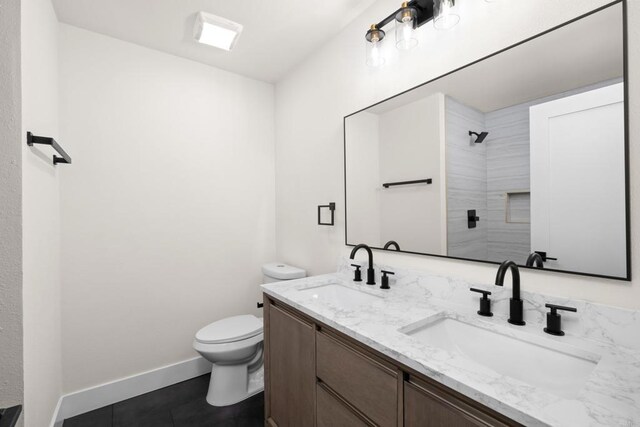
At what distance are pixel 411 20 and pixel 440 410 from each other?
157 centimetres

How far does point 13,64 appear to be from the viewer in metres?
1.04

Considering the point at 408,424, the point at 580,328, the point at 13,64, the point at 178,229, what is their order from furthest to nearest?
the point at 178,229 → the point at 13,64 → the point at 580,328 → the point at 408,424

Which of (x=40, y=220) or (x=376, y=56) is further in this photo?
(x=376, y=56)

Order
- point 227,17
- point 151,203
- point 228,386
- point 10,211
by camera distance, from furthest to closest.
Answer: point 151,203 < point 228,386 < point 227,17 < point 10,211

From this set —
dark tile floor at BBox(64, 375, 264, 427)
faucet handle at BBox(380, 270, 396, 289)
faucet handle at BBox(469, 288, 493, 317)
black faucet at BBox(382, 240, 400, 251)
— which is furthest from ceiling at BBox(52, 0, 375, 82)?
dark tile floor at BBox(64, 375, 264, 427)

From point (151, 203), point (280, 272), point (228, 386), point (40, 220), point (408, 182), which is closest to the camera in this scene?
point (40, 220)

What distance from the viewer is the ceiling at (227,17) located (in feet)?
5.51

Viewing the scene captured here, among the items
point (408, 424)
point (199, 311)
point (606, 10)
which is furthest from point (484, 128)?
point (199, 311)

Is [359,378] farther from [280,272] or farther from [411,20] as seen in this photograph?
[411,20]

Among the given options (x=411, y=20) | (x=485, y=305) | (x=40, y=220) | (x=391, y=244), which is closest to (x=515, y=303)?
(x=485, y=305)

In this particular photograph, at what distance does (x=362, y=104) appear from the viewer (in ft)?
5.84

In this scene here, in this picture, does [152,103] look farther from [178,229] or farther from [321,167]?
[321,167]

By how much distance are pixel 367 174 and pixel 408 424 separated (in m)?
1.25

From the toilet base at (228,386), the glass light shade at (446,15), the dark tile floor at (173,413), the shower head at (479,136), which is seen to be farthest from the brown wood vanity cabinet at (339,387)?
the glass light shade at (446,15)
